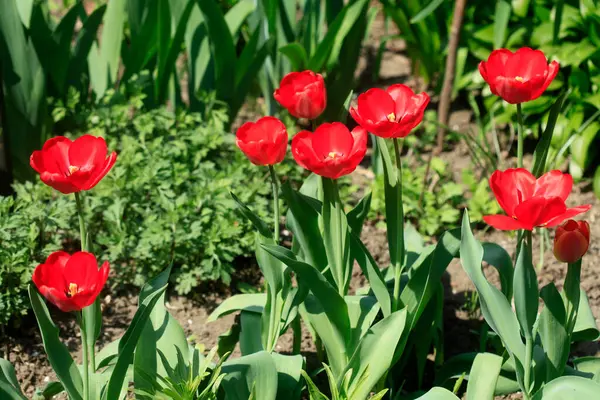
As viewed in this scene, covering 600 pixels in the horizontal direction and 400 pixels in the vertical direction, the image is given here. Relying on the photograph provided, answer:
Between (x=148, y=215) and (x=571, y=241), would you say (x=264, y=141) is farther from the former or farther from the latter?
(x=148, y=215)

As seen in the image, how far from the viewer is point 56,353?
1826 millimetres

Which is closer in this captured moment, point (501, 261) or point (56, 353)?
point (56, 353)

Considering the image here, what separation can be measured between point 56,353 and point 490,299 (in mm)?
909

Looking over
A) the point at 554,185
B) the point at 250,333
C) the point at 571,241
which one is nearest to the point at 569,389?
the point at 571,241

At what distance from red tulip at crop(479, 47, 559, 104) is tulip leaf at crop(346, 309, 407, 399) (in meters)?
0.54

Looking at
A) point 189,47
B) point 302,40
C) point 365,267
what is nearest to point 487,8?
point 302,40

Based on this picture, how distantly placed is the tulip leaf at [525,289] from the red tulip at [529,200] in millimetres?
104

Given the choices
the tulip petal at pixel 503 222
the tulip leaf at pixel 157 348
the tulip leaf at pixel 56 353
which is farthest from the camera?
the tulip leaf at pixel 157 348

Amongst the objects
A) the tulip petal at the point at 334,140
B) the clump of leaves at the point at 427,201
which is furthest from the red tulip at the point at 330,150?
the clump of leaves at the point at 427,201

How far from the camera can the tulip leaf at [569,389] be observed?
6.19 feet

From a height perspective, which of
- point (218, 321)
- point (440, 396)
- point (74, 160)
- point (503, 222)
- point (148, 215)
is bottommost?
point (218, 321)

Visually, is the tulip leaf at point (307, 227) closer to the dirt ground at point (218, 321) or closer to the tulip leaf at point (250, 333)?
the tulip leaf at point (250, 333)

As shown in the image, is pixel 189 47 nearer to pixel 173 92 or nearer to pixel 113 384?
pixel 173 92

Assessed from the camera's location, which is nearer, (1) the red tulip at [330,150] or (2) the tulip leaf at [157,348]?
(1) the red tulip at [330,150]
